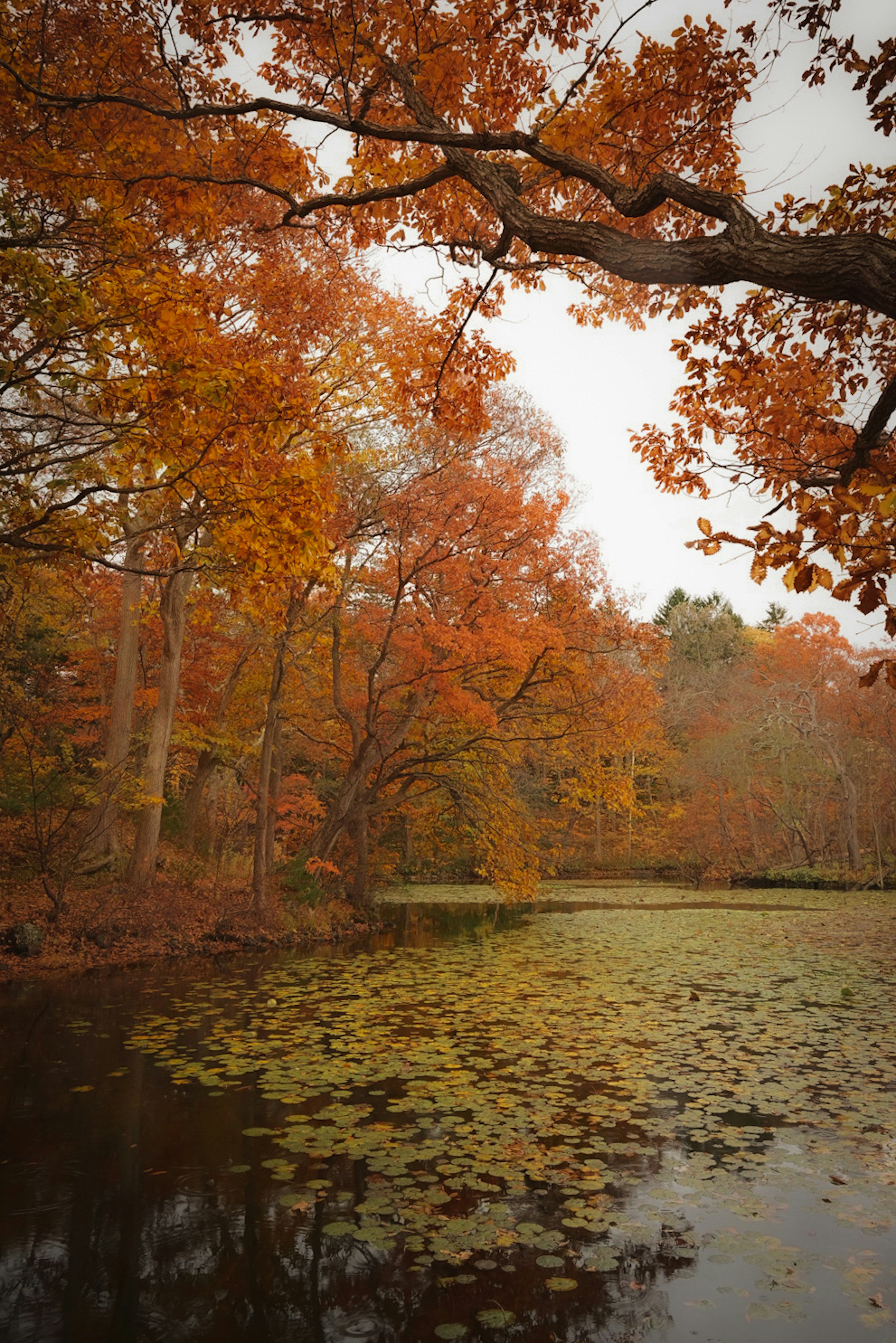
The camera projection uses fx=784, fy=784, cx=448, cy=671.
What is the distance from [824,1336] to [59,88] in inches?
321

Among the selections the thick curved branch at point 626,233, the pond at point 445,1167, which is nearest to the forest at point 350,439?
the thick curved branch at point 626,233

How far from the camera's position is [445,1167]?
12.6 feet

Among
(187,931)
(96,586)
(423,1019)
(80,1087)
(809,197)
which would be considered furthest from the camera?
(96,586)

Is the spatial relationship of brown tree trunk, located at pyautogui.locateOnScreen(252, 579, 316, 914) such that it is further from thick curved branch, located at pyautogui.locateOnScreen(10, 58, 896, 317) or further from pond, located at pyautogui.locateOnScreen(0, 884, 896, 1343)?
thick curved branch, located at pyautogui.locateOnScreen(10, 58, 896, 317)

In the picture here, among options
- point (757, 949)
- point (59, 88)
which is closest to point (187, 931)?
point (757, 949)

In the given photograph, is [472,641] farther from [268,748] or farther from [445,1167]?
[445,1167]

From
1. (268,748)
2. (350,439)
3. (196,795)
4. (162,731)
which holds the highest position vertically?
(350,439)

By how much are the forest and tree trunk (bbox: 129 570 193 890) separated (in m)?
0.06

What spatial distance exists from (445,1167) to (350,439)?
12.0m

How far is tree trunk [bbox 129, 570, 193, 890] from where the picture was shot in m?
11.9

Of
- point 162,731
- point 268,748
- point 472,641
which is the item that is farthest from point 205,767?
point 472,641

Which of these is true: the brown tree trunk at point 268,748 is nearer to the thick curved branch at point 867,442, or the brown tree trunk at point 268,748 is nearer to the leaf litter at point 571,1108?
the leaf litter at point 571,1108

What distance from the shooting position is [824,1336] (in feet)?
8.69

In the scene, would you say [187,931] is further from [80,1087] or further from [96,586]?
[96,586]
